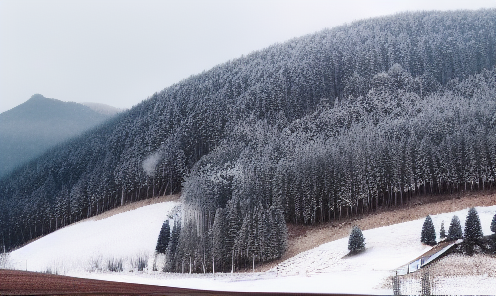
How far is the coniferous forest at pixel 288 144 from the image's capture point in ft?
52.3

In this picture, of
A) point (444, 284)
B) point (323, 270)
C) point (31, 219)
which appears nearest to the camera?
point (444, 284)

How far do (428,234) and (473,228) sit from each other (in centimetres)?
125

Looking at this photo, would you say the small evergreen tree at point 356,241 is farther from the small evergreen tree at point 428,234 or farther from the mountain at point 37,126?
the mountain at point 37,126

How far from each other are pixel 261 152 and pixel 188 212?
13.2ft

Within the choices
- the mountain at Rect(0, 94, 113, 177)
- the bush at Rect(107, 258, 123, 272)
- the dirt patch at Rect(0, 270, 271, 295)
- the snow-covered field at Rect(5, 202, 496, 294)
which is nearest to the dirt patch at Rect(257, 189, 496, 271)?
the snow-covered field at Rect(5, 202, 496, 294)

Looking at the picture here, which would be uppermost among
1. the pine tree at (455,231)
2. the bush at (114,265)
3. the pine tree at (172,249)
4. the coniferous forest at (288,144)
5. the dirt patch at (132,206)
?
the coniferous forest at (288,144)

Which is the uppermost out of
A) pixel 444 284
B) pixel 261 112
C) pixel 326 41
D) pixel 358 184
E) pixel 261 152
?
pixel 326 41

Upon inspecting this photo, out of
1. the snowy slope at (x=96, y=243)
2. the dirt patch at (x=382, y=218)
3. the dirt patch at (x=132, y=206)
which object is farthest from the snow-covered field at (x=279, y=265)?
the dirt patch at (x=132, y=206)

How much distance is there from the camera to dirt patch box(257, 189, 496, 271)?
14062mm

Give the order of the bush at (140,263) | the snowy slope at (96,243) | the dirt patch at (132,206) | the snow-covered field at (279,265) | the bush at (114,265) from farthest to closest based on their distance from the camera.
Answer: the dirt patch at (132,206) < the snowy slope at (96,243) < the bush at (114,265) < the bush at (140,263) < the snow-covered field at (279,265)

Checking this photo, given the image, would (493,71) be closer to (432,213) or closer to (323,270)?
(432,213)

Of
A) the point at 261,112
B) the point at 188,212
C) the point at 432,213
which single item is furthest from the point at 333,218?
the point at 261,112

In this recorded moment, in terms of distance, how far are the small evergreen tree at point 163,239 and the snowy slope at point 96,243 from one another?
Result: 0.24m

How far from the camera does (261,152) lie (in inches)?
744
